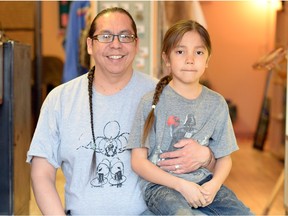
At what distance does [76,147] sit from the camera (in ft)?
5.37

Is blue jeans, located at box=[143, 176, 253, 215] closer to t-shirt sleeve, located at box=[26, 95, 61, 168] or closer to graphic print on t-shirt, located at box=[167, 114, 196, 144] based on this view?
graphic print on t-shirt, located at box=[167, 114, 196, 144]

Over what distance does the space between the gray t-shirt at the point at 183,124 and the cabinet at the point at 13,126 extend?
132 centimetres

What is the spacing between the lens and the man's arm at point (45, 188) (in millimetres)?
1581

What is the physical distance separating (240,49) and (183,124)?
5.16 m

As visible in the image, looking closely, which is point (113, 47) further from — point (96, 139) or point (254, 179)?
point (254, 179)

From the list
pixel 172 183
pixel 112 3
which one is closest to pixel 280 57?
pixel 112 3

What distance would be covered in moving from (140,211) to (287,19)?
3760 millimetres

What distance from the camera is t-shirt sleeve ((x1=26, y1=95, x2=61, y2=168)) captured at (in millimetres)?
1623

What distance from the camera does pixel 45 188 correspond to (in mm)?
1604

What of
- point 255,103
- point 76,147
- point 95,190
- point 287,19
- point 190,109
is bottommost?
point 255,103

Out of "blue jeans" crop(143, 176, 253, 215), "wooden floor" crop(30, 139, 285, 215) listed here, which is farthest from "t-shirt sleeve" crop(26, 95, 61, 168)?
"wooden floor" crop(30, 139, 285, 215)

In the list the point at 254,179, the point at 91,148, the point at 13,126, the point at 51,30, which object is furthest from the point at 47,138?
the point at 51,30

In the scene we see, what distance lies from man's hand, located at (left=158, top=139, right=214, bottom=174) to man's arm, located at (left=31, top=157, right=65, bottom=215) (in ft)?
1.15

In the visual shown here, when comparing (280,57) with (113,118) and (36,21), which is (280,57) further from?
(36,21)
